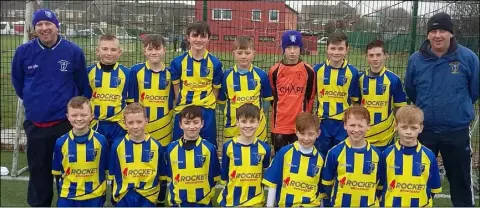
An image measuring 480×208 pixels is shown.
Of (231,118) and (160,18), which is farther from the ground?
(160,18)

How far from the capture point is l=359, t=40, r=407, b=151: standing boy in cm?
470

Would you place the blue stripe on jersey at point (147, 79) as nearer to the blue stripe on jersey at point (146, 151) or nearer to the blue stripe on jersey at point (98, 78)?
the blue stripe on jersey at point (98, 78)

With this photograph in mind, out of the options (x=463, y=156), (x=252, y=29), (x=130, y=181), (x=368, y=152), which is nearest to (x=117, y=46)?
(x=130, y=181)

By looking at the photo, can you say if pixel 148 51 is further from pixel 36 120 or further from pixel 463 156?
pixel 463 156

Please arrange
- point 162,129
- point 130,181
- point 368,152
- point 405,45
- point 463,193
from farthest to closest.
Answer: point 405,45
point 162,129
point 463,193
point 130,181
point 368,152

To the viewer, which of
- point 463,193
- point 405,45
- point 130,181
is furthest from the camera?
point 405,45

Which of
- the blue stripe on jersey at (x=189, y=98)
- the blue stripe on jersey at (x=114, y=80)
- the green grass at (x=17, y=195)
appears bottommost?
the green grass at (x=17, y=195)

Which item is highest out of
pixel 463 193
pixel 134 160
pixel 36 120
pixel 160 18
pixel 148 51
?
pixel 160 18

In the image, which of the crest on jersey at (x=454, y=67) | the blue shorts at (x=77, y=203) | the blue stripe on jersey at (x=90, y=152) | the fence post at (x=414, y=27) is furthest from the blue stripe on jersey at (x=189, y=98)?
the fence post at (x=414, y=27)

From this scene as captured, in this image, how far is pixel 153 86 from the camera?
4.84 metres

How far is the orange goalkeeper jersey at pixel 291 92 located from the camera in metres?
4.84

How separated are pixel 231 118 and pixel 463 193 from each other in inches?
88.0

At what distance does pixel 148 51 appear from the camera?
4.80m

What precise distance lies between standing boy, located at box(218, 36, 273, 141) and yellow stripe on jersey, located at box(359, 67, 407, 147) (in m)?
0.92
